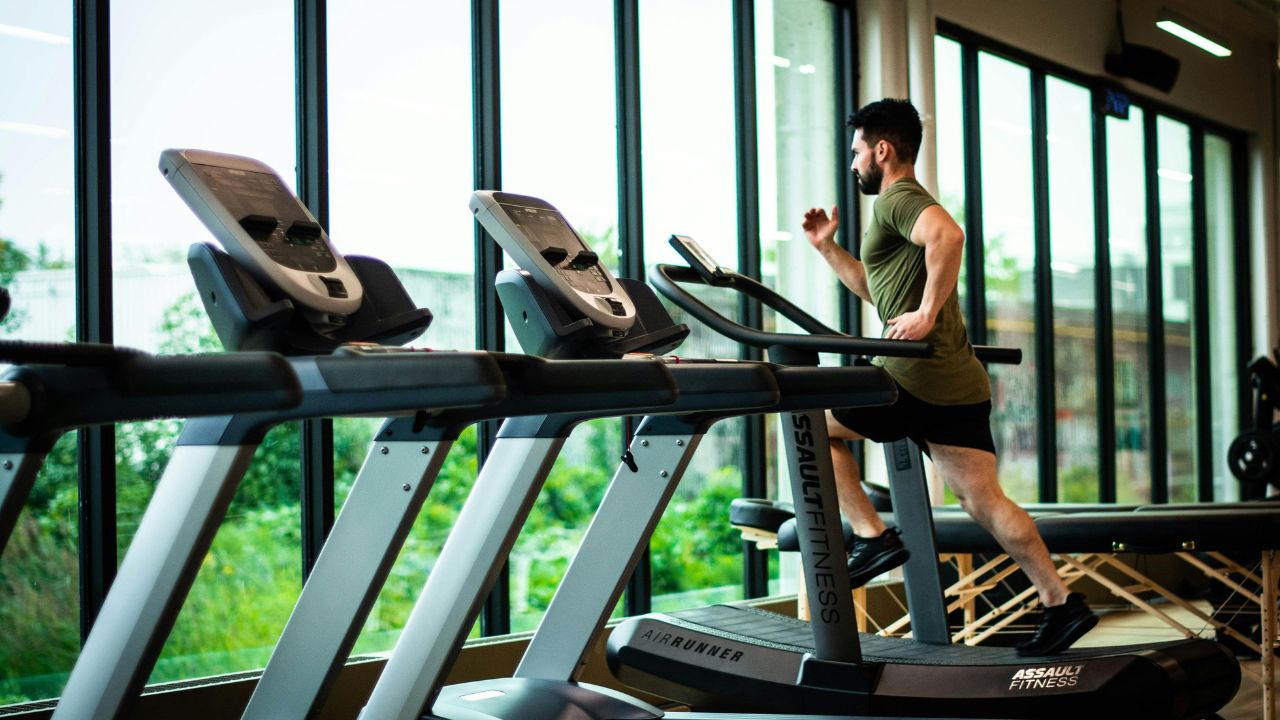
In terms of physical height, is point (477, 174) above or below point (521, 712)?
above

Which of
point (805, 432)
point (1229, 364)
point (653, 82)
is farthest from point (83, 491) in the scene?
point (1229, 364)

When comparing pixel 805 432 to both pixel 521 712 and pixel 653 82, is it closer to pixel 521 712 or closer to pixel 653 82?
pixel 521 712

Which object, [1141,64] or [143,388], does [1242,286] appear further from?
[143,388]

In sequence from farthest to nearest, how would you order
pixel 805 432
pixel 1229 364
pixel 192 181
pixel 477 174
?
pixel 1229 364 → pixel 477 174 → pixel 805 432 → pixel 192 181

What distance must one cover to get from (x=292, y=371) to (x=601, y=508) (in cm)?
146

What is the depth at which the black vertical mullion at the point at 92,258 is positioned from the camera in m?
3.17

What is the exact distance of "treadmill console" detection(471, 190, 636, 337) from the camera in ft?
8.38

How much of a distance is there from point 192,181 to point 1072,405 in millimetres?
5550

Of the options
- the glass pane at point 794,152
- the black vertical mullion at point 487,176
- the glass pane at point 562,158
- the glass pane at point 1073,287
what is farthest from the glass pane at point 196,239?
the glass pane at point 1073,287

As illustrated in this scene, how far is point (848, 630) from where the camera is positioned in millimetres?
2938

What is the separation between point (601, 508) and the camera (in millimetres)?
2877

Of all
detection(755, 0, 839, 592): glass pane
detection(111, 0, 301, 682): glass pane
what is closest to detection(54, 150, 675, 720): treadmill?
detection(111, 0, 301, 682): glass pane

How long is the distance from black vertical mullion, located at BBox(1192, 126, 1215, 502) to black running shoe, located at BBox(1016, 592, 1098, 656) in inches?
216

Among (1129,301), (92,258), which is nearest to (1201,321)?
(1129,301)
